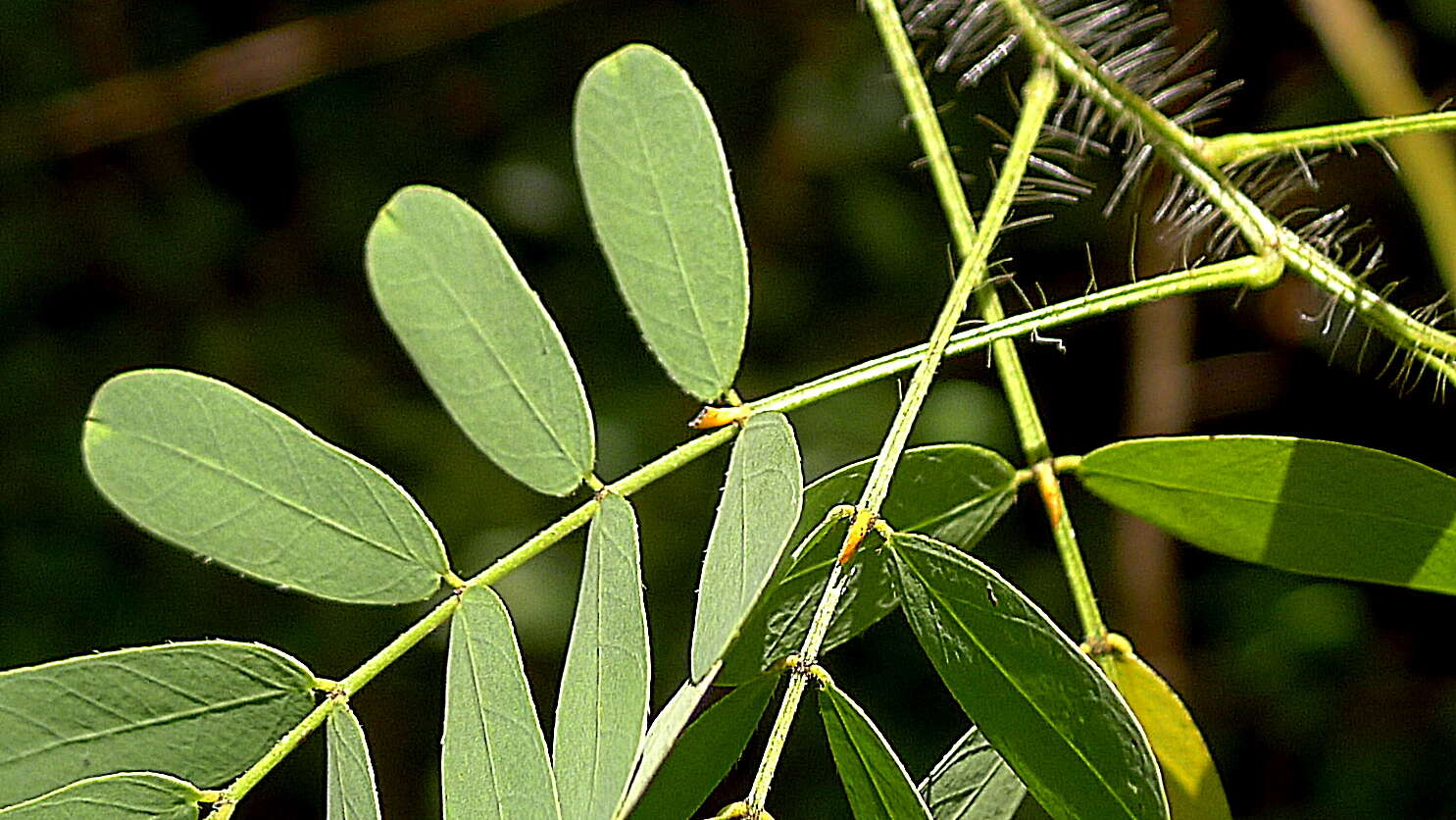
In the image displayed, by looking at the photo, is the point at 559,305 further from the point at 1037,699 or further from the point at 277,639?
the point at 1037,699

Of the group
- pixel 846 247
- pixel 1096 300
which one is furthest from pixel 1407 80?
pixel 1096 300

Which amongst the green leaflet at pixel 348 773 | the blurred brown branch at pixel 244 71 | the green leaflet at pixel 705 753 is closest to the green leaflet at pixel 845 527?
the green leaflet at pixel 705 753

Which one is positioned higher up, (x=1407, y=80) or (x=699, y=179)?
(x=699, y=179)

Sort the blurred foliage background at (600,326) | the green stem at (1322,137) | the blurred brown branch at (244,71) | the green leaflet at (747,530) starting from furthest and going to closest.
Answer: the blurred brown branch at (244,71), the blurred foliage background at (600,326), the green stem at (1322,137), the green leaflet at (747,530)

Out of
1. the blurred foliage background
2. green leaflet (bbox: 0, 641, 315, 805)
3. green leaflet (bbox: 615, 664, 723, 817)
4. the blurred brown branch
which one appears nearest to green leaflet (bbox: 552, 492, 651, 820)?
green leaflet (bbox: 615, 664, 723, 817)

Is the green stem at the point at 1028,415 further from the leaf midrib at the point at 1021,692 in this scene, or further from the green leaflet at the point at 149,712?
the green leaflet at the point at 149,712

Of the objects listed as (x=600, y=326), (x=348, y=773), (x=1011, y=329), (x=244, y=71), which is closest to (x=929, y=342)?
(x=1011, y=329)
